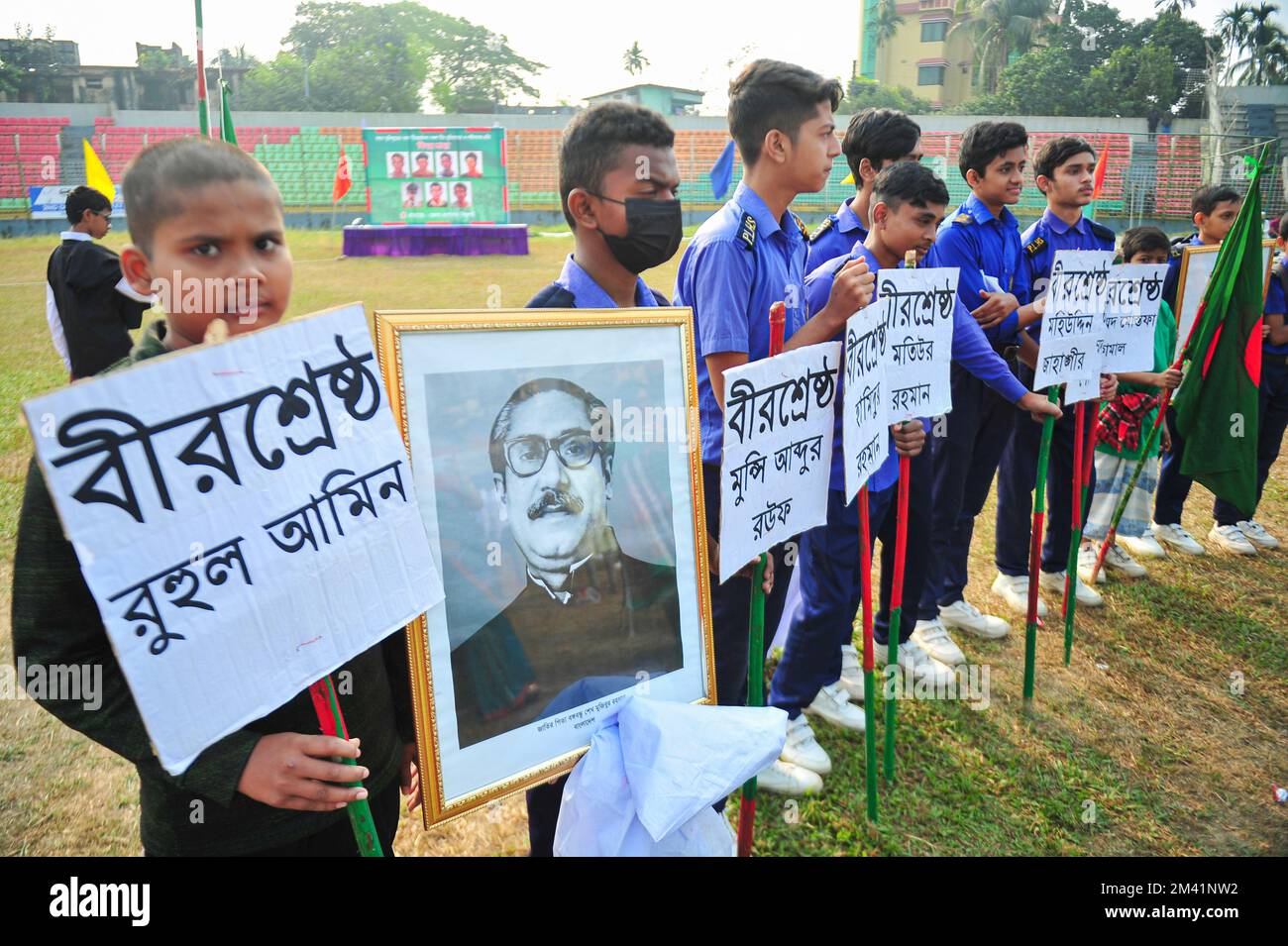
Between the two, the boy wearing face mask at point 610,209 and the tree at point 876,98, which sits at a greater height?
the tree at point 876,98

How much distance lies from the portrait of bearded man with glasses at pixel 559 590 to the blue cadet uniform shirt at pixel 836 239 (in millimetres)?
2130

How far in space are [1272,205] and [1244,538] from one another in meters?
23.3

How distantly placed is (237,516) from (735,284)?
160 cm

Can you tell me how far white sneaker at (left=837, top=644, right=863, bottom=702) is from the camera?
144 inches

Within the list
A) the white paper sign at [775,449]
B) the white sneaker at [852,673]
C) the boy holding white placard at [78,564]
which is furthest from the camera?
the white sneaker at [852,673]

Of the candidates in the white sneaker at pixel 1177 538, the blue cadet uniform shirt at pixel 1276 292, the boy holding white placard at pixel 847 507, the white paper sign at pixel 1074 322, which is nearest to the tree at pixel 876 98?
the blue cadet uniform shirt at pixel 1276 292

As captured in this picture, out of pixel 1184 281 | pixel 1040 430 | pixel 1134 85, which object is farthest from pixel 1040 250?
pixel 1134 85

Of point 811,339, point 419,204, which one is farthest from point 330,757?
point 419,204

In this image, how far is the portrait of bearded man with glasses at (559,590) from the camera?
5.23ft

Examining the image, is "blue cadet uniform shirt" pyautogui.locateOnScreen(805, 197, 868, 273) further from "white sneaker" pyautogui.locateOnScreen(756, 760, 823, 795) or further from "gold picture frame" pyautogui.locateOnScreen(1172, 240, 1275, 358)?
"gold picture frame" pyautogui.locateOnScreen(1172, 240, 1275, 358)

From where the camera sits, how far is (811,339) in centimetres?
229

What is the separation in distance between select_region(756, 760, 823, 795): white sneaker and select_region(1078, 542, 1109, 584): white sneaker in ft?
8.68

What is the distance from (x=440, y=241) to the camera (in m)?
22.9

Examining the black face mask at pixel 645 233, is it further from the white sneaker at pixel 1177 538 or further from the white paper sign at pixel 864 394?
the white sneaker at pixel 1177 538
